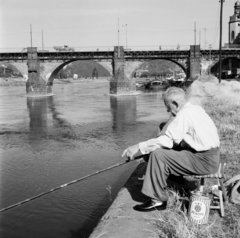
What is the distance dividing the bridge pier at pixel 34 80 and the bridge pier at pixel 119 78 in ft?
29.3

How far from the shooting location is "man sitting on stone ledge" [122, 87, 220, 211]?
12.9 ft

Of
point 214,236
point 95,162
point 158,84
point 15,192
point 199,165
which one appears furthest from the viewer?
point 158,84

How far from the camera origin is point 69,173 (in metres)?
8.41

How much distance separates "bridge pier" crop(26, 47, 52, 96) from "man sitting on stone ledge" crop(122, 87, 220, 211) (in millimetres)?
45821

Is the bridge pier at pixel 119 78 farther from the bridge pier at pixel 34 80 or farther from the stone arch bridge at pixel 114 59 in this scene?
the bridge pier at pixel 34 80

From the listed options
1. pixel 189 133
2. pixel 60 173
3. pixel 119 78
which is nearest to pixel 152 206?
pixel 189 133

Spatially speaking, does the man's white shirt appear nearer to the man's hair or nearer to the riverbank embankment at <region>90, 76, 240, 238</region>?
the man's hair

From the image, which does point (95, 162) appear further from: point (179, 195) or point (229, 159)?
point (179, 195)

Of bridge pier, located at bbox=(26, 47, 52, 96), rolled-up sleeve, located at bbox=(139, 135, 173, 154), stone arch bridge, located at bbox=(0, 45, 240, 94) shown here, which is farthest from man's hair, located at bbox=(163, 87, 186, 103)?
stone arch bridge, located at bbox=(0, 45, 240, 94)

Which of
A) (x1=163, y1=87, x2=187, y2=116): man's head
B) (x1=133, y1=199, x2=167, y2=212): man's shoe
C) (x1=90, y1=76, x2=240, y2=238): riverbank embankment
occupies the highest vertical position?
(x1=163, y1=87, x2=187, y2=116): man's head

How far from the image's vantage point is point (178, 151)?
4.13 meters

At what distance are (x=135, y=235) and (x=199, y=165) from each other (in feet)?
3.41

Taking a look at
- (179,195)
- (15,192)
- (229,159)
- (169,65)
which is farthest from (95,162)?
(169,65)

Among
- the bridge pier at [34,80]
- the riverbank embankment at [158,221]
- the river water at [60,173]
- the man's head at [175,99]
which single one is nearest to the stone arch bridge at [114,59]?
the bridge pier at [34,80]
